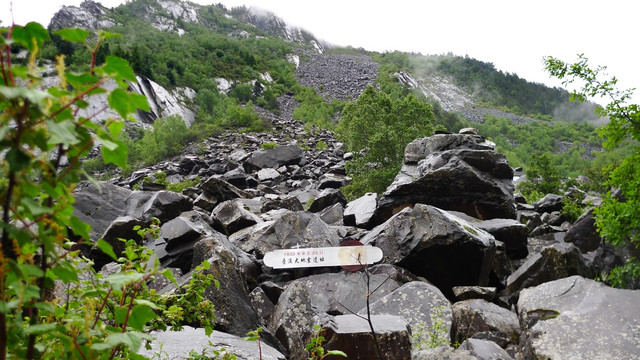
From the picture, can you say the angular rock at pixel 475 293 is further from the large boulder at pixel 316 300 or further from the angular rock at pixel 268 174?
the angular rock at pixel 268 174

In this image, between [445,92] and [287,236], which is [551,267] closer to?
[287,236]

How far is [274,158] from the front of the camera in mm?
31828

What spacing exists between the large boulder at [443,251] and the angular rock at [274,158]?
23267 millimetres

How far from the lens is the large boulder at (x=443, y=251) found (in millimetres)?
7961

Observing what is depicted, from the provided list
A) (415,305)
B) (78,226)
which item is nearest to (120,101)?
(78,226)

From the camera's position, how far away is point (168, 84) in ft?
204

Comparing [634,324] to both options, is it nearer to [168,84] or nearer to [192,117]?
[192,117]

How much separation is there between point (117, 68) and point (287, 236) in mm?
8382

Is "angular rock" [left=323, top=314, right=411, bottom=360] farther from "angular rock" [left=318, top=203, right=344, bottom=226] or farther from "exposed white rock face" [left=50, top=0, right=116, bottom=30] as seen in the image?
"exposed white rock face" [left=50, top=0, right=116, bottom=30]

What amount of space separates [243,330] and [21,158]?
4.80 m

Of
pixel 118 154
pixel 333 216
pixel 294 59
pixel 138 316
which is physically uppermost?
pixel 294 59

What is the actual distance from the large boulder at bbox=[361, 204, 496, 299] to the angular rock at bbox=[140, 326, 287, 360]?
438cm

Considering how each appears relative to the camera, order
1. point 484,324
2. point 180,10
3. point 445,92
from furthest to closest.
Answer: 1. point 180,10
2. point 445,92
3. point 484,324

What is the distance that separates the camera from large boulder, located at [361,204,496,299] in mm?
7961
